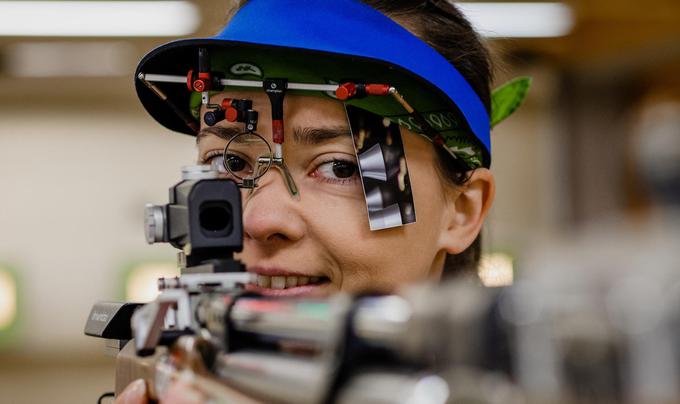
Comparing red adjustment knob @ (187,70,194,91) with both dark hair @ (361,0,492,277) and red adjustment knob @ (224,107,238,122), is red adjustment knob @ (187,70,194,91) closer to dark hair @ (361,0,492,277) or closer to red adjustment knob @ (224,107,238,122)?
red adjustment knob @ (224,107,238,122)

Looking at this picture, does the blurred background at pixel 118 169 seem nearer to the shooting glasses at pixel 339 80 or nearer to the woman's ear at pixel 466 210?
the woman's ear at pixel 466 210

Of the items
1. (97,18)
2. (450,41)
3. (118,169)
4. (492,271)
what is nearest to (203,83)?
(450,41)

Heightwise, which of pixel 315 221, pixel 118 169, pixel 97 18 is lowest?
pixel 315 221

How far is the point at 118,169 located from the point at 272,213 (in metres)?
5.88

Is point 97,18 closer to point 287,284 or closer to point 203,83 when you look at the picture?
point 203,83

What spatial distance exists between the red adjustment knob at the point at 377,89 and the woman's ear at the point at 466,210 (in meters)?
0.26

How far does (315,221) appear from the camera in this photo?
1447 millimetres

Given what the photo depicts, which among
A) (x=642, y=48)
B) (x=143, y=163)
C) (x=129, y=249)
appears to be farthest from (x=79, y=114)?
(x=642, y=48)

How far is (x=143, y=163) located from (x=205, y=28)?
169 centimetres

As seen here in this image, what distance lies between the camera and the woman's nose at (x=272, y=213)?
1415mm

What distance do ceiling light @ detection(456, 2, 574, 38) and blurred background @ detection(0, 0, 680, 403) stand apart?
158 mm

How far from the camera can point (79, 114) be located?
7141 mm

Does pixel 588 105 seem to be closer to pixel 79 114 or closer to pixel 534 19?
pixel 534 19

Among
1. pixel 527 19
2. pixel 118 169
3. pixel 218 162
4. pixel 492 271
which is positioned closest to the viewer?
pixel 218 162
